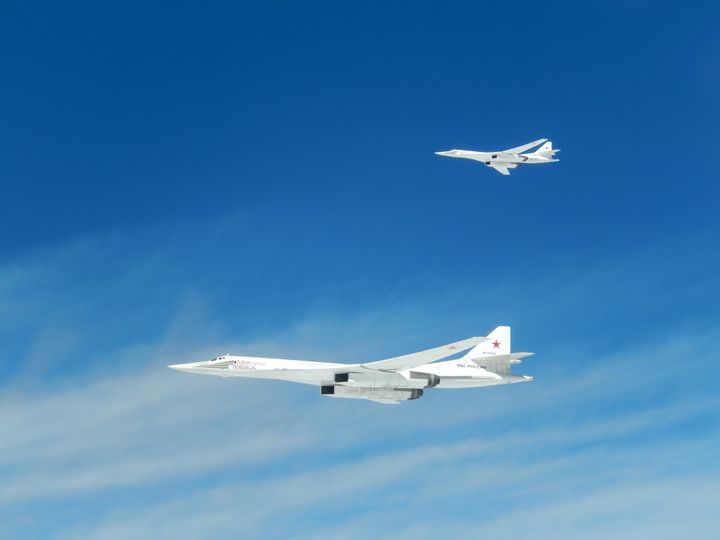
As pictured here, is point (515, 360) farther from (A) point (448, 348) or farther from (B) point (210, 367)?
(B) point (210, 367)

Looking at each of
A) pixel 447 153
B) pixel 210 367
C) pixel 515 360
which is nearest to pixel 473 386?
pixel 515 360

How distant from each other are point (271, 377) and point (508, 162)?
48934 mm

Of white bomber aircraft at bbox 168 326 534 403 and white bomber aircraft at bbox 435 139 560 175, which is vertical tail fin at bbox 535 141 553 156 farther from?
white bomber aircraft at bbox 168 326 534 403

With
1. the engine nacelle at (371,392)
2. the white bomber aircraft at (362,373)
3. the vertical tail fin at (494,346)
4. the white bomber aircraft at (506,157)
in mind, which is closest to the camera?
the white bomber aircraft at (362,373)

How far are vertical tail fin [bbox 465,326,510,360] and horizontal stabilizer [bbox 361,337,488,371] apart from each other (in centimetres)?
1191

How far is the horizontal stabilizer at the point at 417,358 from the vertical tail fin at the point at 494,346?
11.9 m

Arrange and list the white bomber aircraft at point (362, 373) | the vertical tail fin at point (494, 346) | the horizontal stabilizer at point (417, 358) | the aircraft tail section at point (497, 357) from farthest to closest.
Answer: the vertical tail fin at point (494, 346) → the aircraft tail section at point (497, 357) → the white bomber aircraft at point (362, 373) → the horizontal stabilizer at point (417, 358)

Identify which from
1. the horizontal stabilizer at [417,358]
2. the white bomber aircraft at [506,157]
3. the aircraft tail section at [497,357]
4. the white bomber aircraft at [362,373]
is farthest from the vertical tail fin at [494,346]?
the white bomber aircraft at [506,157]

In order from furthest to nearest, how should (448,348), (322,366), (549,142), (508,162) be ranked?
(549,142) → (508,162) → (322,366) → (448,348)

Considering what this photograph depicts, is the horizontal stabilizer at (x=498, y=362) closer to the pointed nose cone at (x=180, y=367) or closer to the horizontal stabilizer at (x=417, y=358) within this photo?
the horizontal stabilizer at (x=417, y=358)

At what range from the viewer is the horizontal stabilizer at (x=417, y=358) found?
76875mm

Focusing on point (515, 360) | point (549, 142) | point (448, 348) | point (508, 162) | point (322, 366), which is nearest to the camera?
point (448, 348)

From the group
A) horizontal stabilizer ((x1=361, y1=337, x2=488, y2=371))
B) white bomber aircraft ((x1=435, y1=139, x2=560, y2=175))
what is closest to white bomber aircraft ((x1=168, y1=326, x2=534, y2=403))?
horizontal stabilizer ((x1=361, y1=337, x2=488, y2=371))

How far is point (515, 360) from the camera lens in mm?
89625
